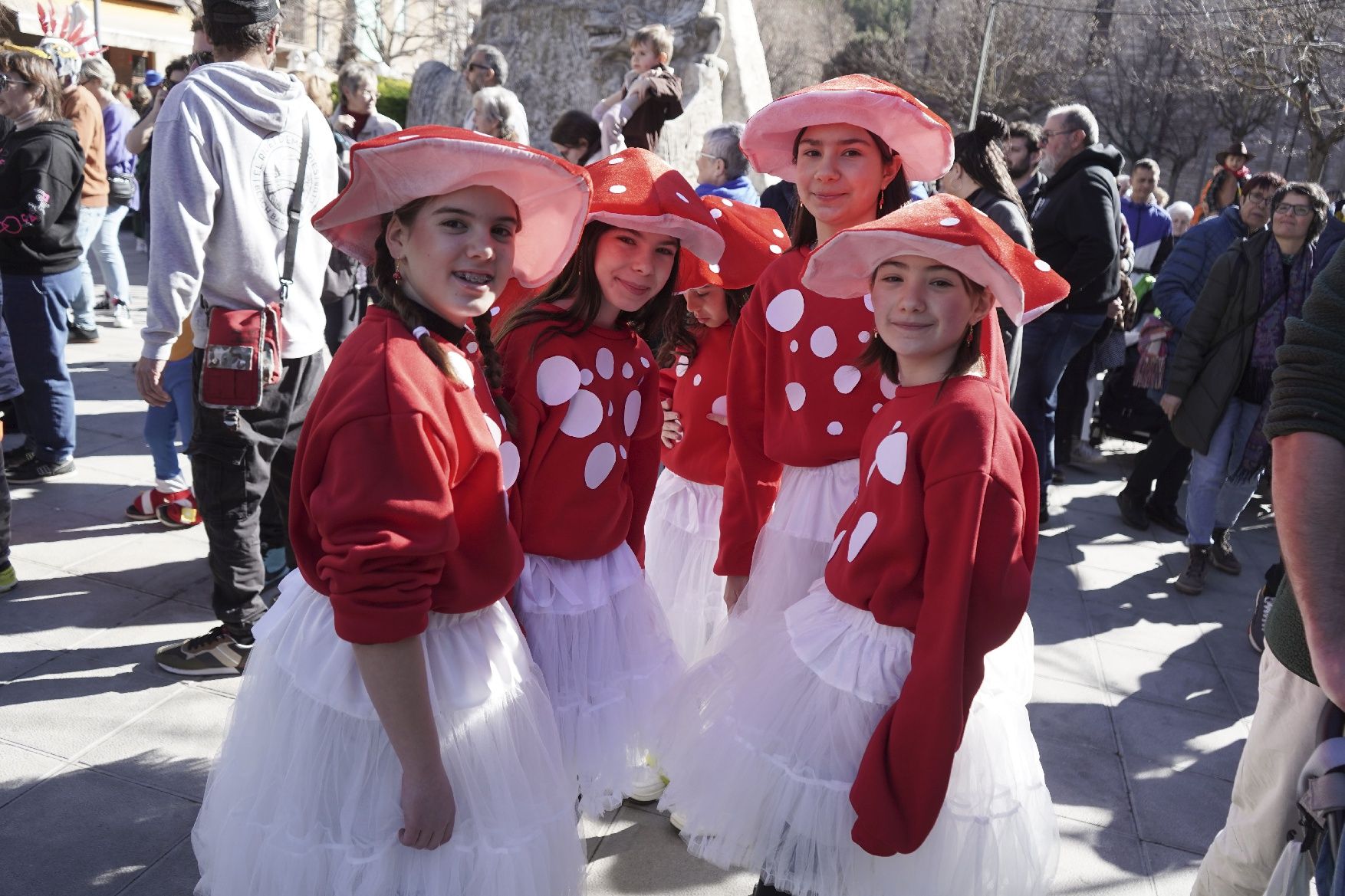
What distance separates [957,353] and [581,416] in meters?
0.80

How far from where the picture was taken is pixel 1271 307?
492 centimetres

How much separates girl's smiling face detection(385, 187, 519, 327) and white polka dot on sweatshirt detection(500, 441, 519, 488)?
278 mm

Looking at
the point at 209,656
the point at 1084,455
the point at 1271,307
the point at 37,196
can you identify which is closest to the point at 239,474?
the point at 209,656

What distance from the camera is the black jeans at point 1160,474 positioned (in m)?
6.13

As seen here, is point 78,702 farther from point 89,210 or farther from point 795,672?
point 89,210

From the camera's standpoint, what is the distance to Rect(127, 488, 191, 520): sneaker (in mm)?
4625

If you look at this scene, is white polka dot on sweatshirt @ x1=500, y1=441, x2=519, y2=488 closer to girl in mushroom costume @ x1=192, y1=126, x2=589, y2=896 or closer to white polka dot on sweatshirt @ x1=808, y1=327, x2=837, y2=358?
girl in mushroom costume @ x1=192, y1=126, x2=589, y2=896

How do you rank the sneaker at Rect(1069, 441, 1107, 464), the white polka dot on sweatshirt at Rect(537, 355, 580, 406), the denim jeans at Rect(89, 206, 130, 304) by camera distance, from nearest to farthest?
the white polka dot on sweatshirt at Rect(537, 355, 580, 406) < the sneaker at Rect(1069, 441, 1107, 464) < the denim jeans at Rect(89, 206, 130, 304)

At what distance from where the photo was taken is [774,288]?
2.54 metres

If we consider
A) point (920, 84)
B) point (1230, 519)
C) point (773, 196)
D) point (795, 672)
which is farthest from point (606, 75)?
point (920, 84)

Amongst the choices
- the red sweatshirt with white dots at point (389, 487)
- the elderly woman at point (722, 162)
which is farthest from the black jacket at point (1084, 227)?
the red sweatshirt with white dots at point (389, 487)

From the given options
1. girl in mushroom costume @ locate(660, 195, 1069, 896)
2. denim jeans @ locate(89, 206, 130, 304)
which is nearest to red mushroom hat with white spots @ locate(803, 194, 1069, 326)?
girl in mushroom costume @ locate(660, 195, 1069, 896)

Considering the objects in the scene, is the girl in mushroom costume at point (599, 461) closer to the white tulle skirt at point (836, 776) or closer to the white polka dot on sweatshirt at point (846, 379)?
the white tulle skirt at point (836, 776)

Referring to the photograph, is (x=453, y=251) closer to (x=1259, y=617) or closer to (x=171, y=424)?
(x=171, y=424)
